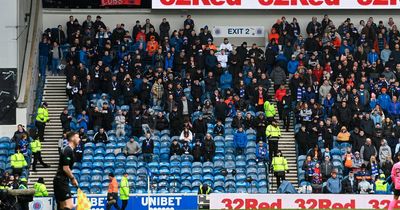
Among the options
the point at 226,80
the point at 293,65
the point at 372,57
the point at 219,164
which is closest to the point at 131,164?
the point at 219,164

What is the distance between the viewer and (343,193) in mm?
35844

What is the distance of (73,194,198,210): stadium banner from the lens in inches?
1357

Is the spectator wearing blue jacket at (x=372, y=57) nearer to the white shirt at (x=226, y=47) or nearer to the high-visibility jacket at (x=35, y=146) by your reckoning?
the white shirt at (x=226, y=47)

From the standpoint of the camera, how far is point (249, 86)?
40.8 metres

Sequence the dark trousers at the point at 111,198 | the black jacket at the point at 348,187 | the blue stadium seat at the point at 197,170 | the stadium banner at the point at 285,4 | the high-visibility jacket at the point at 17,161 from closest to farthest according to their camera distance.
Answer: the dark trousers at the point at 111,198 < the black jacket at the point at 348,187 < the high-visibility jacket at the point at 17,161 < the blue stadium seat at the point at 197,170 < the stadium banner at the point at 285,4

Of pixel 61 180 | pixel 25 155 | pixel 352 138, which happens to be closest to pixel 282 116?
pixel 352 138

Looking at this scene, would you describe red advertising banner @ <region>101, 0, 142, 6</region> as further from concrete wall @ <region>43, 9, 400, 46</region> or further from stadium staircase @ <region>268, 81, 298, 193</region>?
stadium staircase @ <region>268, 81, 298, 193</region>

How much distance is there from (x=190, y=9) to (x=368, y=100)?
7847 mm

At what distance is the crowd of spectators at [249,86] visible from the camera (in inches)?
1521

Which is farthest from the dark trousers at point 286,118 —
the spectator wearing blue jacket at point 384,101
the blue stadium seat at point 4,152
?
the blue stadium seat at point 4,152

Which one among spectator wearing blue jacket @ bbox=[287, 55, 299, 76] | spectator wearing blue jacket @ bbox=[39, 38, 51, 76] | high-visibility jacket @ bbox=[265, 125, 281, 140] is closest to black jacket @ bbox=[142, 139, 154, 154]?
high-visibility jacket @ bbox=[265, 125, 281, 140]

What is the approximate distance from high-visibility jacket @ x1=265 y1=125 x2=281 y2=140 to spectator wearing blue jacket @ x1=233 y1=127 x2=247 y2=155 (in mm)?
722

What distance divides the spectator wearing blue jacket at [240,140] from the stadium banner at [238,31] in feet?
22.1

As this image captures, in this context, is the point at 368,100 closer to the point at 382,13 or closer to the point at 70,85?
the point at 382,13
